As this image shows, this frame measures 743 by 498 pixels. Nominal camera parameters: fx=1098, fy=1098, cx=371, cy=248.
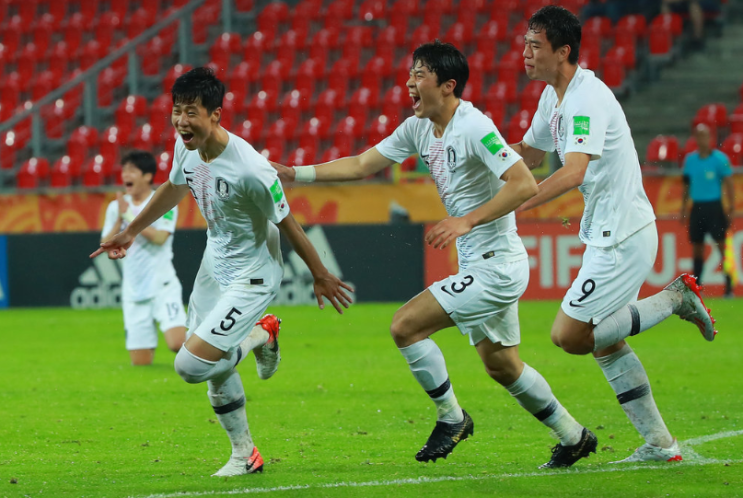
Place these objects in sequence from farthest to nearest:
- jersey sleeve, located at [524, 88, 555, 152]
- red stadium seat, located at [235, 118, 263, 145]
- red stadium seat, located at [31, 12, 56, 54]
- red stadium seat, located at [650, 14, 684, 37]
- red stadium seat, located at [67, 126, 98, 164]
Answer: red stadium seat, located at [31, 12, 56, 54]
red stadium seat, located at [67, 126, 98, 164]
red stadium seat, located at [235, 118, 263, 145]
red stadium seat, located at [650, 14, 684, 37]
jersey sleeve, located at [524, 88, 555, 152]

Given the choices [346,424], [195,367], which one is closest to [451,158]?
[195,367]

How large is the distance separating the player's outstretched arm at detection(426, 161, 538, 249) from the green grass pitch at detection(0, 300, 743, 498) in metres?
1.17

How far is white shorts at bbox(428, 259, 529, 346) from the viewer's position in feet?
17.2

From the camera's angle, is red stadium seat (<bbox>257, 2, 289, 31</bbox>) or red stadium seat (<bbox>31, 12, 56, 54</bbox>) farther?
red stadium seat (<bbox>31, 12, 56, 54</bbox>)

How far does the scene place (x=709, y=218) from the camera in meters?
13.8

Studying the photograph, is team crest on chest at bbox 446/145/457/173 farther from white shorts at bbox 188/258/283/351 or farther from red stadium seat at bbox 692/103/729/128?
red stadium seat at bbox 692/103/729/128

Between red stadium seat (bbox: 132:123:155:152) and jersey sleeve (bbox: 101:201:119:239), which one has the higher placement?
jersey sleeve (bbox: 101:201:119:239)

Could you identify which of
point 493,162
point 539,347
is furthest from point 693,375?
point 493,162

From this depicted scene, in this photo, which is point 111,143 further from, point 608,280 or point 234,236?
point 608,280

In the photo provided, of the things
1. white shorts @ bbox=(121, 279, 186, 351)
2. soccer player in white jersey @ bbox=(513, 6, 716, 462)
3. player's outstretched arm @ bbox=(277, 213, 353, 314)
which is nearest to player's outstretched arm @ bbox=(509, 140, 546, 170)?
soccer player in white jersey @ bbox=(513, 6, 716, 462)

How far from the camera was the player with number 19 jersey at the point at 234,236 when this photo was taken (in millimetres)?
5148

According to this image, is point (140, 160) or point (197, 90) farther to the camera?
point (140, 160)

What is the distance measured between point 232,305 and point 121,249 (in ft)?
2.53

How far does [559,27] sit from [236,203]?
5.87 feet
